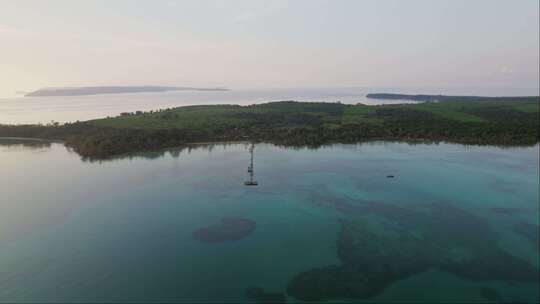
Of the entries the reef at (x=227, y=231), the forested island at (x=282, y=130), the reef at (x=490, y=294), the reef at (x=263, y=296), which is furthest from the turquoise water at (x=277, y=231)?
the forested island at (x=282, y=130)

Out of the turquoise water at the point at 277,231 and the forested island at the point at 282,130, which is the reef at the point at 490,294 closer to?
the turquoise water at the point at 277,231

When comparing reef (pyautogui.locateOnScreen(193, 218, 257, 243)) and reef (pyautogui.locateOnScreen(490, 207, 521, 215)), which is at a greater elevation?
reef (pyautogui.locateOnScreen(490, 207, 521, 215))

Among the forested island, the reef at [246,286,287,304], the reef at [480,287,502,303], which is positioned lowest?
the reef at [246,286,287,304]

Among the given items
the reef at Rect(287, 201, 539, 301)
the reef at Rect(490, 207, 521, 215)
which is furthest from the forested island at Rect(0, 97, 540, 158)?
the reef at Rect(490, 207, 521, 215)

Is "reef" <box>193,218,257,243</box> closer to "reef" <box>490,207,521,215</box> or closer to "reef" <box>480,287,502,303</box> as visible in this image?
"reef" <box>480,287,502,303</box>

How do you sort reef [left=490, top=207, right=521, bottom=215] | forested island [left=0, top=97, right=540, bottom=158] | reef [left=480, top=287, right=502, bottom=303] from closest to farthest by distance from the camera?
reef [left=480, top=287, right=502, bottom=303] → reef [left=490, top=207, right=521, bottom=215] → forested island [left=0, top=97, right=540, bottom=158]

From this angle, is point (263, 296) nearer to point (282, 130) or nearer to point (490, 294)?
point (490, 294)

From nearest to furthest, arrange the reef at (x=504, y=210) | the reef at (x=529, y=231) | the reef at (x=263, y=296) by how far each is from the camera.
A: the reef at (x=263, y=296) < the reef at (x=529, y=231) < the reef at (x=504, y=210)
